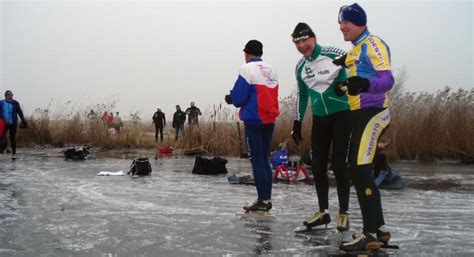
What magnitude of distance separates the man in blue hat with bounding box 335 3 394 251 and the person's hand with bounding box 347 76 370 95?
0.44 ft

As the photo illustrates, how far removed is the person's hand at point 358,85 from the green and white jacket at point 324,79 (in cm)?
79

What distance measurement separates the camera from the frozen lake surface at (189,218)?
3.78m

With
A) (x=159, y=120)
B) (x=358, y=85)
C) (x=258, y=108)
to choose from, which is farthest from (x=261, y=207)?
(x=159, y=120)

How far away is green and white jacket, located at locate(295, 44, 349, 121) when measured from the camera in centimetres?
428

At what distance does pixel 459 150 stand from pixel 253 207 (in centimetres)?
965

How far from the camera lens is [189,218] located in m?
4.99

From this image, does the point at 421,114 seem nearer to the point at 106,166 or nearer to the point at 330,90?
the point at 106,166

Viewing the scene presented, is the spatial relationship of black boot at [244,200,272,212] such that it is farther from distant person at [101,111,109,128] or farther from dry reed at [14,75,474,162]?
distant person at [101,111,109,128]

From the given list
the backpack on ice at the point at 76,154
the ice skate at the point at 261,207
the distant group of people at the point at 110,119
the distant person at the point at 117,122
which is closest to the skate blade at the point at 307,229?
the ice skate at the point at 261,207

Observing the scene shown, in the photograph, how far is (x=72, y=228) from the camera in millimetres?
4438

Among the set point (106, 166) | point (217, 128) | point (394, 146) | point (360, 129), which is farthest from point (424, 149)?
point (360, 129)

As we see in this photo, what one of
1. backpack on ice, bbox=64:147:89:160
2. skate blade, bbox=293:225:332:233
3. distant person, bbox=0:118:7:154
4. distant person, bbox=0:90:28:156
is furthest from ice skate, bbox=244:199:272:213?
distant person, bbox=0:90:28:156

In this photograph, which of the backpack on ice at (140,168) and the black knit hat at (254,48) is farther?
the backpack on ice at (140,168)

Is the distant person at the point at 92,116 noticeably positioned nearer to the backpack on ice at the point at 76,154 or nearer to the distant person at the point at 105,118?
the distant person at the point at 105,118
